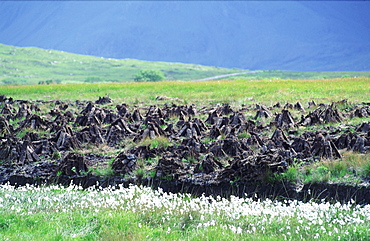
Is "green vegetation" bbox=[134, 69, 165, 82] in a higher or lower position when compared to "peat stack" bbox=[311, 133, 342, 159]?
higher

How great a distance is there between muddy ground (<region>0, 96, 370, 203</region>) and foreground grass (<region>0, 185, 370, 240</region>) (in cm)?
269

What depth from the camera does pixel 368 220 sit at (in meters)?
10.1

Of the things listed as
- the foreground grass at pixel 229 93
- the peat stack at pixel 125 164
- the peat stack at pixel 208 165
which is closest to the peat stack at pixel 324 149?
the peat stack at pixel 208 165

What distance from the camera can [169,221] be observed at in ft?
35.0

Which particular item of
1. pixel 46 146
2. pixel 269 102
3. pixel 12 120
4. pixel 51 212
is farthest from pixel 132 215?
pixel 269 102

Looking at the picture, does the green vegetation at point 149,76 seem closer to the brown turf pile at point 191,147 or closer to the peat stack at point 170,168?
the brown turf pile at point 191,147

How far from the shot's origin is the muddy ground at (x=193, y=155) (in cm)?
1463

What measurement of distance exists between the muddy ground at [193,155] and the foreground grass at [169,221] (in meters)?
2.69

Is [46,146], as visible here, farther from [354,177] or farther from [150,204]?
[354,177]

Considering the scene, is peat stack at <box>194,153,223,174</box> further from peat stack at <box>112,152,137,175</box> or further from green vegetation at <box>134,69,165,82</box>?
green vegetation at <box>134,69,165,82</box>

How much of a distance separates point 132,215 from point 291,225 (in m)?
3.68

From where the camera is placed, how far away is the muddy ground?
14633 millimetres

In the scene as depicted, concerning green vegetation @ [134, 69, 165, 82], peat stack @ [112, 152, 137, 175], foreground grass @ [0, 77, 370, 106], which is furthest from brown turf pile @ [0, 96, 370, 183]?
green vegetation @ [134, 69, 165, 82]

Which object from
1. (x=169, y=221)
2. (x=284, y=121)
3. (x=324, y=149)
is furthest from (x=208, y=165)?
(x=284, y=121)
